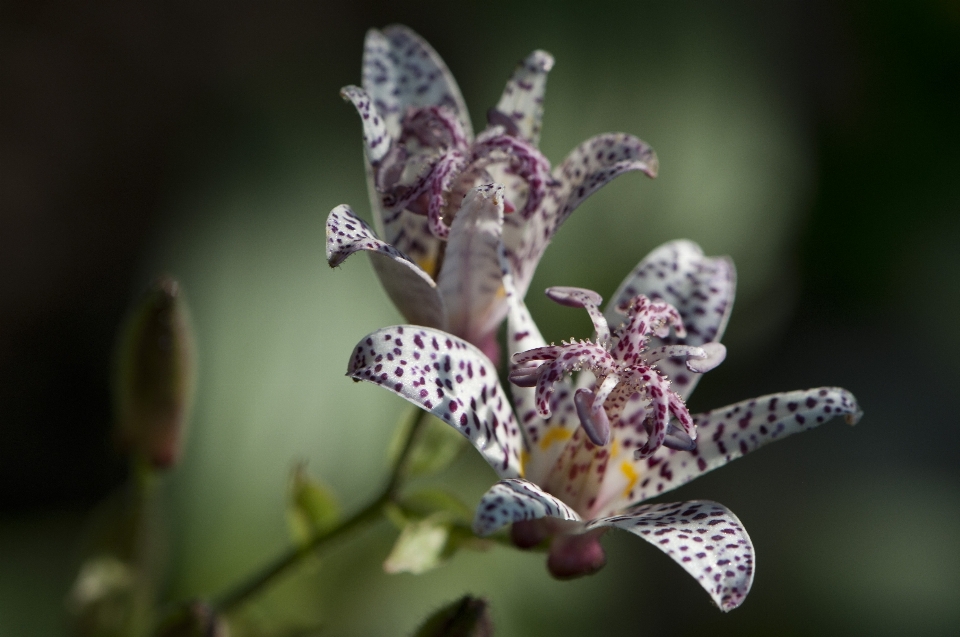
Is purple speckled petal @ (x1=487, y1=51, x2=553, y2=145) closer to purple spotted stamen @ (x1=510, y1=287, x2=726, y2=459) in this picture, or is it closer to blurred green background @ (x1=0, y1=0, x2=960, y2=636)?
purple spotted stamen @ (x1=510, y1=287, x2=726, y2=459)

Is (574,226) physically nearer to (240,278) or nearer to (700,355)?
(240,278)

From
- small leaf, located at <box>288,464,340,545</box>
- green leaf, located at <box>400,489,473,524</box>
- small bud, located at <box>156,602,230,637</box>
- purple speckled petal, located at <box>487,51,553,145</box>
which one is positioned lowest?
small bud, located at <box>156,602,230,637</box>

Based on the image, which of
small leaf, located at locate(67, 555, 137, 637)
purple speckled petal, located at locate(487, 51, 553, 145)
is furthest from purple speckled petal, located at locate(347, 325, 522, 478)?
small leaf, located at locate(67, 555, 137, 637)

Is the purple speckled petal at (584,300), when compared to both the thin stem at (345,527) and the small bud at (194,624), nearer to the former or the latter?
the thin stem at (345,527)

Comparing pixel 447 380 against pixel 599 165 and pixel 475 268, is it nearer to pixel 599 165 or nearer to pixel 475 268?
pixel 475 268

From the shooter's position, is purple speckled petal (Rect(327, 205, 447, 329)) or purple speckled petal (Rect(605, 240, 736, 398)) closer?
purple speckled petal (Rect(327, 205, 447, 329))

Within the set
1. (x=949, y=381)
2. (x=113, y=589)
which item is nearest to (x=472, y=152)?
(x=113, y=589)

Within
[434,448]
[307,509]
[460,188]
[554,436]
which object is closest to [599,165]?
[460,188]
